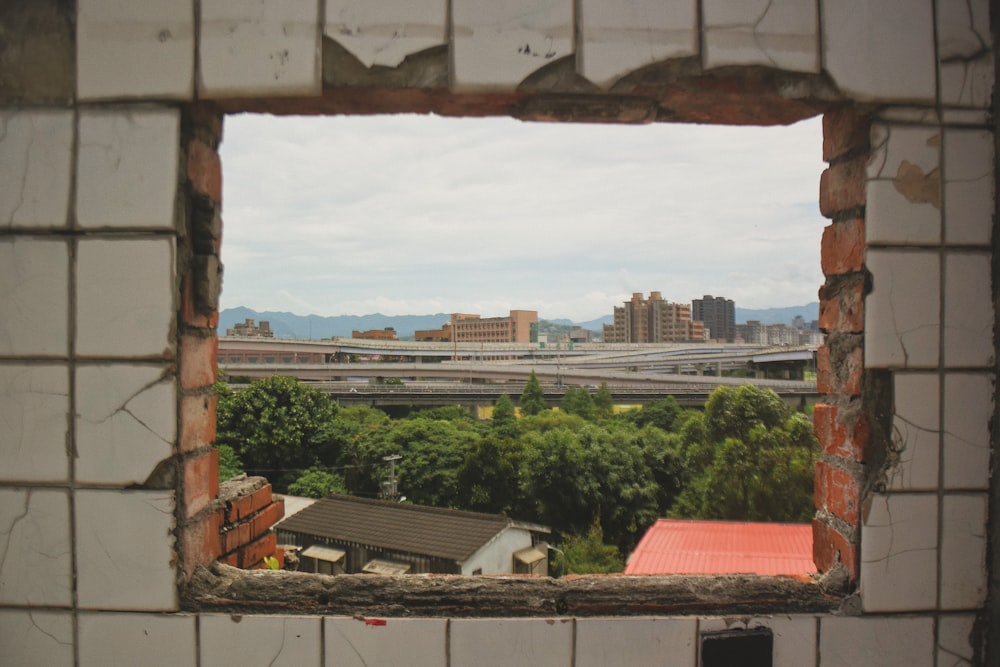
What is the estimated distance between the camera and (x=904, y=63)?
4.89 feet

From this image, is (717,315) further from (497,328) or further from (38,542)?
(38,542)

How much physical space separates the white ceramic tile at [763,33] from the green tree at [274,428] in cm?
2420

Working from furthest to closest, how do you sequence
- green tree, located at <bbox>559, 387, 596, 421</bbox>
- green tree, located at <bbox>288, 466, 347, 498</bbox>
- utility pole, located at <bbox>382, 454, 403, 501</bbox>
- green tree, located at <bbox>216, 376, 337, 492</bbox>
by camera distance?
green tree, located at <bbox>559, 387, 596, 421</bbox>
green tree, located at <bbox>216, 376, 337, 492</bbox>
green tree, located at <bbox>288, 466, 347, 498</bbox>
utility pole, located at <bbox>382, 454, 403, 501</bbox>

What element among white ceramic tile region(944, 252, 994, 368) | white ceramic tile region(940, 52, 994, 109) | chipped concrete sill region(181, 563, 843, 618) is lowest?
chipped concrete sill region(181, 563, 843, 618)

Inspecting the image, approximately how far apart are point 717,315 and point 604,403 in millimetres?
62551

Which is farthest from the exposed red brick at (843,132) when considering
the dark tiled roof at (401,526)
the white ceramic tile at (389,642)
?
the dark tiled roof at (401,526)

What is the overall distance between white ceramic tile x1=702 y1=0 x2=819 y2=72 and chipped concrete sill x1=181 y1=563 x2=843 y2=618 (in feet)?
4.44

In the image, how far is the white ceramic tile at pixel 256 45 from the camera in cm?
145

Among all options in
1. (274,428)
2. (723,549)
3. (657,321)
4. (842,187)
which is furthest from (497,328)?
(842,187)

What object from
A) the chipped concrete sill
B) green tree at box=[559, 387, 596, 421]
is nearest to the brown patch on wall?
the chipped concrete sill

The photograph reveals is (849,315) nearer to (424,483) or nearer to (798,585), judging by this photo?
(798,585)

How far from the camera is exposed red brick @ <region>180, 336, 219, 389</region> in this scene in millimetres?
1498

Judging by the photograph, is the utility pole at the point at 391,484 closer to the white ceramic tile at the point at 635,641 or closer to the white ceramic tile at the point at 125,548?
the white ceramic tile at the point at 125,548

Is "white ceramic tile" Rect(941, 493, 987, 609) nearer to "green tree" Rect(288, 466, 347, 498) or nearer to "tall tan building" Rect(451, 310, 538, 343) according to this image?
"green tree" Rect(288, 466, 347, 498)
